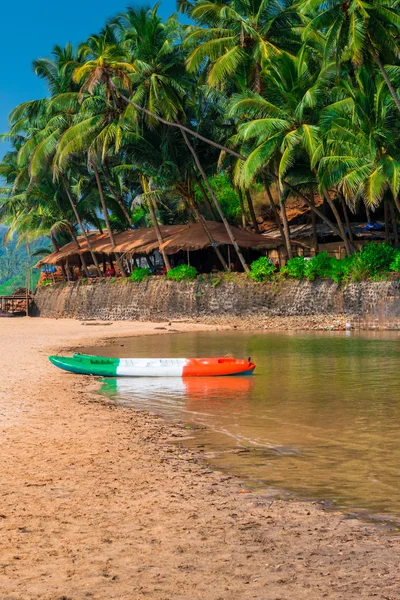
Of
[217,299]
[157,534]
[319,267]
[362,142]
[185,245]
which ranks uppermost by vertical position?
[362,142]

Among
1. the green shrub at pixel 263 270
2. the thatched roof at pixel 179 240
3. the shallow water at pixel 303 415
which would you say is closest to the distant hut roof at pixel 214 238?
the thatched roof at pixel 179 240

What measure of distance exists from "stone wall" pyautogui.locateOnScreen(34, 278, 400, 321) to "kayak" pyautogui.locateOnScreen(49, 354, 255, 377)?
13816 millimetres

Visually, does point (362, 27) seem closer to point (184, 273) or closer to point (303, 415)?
point (184, 273)

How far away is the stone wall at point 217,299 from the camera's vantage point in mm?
27781

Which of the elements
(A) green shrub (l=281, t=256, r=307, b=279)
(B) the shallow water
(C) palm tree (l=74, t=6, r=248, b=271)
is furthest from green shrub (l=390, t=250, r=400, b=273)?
(C) palm tree (l=74, t=6, r=248, b=271)

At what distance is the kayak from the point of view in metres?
14.7

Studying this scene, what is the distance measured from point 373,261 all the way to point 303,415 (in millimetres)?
18046

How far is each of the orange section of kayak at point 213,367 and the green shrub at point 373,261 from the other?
46.6ft

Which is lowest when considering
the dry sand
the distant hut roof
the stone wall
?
the dry sand

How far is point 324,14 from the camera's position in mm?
23688

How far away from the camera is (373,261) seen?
90.3 feet

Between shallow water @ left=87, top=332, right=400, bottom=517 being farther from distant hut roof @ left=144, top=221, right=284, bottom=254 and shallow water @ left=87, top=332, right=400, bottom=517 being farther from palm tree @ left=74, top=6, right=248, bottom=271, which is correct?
palm tree @ left=74, top=6, right=248, bottom=271

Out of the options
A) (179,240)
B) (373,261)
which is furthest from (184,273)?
(373,261)

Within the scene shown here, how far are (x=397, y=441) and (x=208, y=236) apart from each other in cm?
2588
